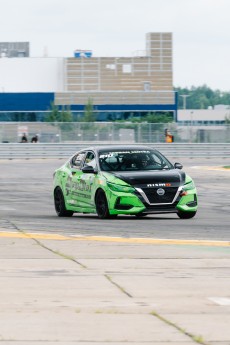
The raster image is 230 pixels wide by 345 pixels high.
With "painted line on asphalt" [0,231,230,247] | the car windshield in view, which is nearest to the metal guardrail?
the car windshield

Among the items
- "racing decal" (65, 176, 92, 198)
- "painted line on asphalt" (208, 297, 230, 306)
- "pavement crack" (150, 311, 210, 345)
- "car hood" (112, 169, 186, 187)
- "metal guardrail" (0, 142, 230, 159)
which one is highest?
"pavement crack" (150, 311, 210, 345)

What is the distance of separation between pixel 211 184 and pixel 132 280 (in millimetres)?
26601

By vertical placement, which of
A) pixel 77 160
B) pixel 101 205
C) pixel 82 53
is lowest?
pixel 101 205

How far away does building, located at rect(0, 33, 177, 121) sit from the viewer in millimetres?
133750

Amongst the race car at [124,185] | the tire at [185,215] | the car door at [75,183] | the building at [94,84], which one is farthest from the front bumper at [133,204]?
the building at [94,84]

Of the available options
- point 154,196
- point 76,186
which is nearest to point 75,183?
point 76,186

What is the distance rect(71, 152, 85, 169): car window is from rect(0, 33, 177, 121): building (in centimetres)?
10678

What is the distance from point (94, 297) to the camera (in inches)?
412

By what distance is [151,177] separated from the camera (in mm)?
20922

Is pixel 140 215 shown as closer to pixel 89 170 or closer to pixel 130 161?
pixel 130 161

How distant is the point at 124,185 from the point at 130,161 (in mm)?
1118

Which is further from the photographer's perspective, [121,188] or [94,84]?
[94,84]

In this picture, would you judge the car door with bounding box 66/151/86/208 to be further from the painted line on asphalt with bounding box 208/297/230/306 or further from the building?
the building

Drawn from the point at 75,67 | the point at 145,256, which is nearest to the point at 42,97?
the point at 75,67
